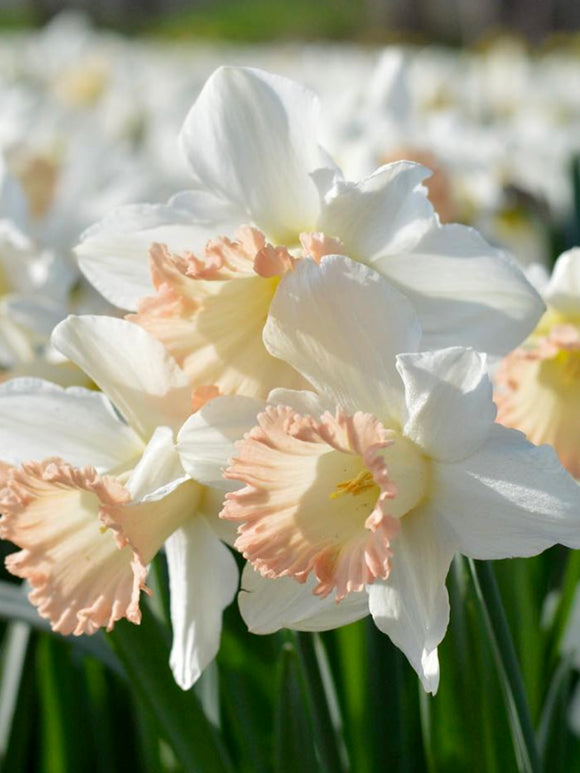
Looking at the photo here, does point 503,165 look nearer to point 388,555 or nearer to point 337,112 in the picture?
point 337,112

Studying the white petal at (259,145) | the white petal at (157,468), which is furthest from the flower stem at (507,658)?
the white petal at (259,145)

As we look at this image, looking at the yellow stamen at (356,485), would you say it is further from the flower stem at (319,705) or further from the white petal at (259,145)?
the white petal at (259,145)

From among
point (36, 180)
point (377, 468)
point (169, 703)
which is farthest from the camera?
point (36, 180)

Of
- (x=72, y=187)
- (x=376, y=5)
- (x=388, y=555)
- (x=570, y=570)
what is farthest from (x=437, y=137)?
(x=376, y=5)

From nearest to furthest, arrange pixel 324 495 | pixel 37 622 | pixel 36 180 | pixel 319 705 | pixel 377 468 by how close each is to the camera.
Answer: pixel 377 468 < pixel 324 495 < pixel 319 705 < pixel 37 622 < pixel 36 180

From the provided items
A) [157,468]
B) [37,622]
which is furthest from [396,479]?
[37,622]

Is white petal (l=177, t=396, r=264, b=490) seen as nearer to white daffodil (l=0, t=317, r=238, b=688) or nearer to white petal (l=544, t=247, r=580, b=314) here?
white daffodil (l=0, t=317, r=238, b=688)

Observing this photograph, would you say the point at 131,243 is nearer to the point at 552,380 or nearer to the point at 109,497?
the point at 109,497

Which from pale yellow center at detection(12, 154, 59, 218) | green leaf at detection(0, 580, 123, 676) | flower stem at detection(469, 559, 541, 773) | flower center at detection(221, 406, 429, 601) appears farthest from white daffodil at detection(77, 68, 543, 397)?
pale yellow center at detection(12, 154, 59, 218)
